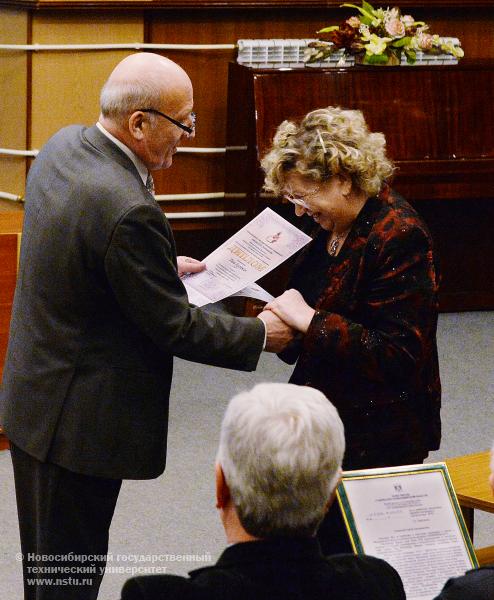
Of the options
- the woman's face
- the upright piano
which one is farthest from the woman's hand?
the upright piano

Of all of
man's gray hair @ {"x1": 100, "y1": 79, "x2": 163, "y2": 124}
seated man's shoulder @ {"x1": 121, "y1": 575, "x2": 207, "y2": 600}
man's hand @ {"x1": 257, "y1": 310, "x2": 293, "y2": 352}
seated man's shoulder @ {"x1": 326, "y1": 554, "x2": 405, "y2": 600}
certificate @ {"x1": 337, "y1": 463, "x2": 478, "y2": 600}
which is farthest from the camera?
man's hand @ {"x1": 257, "y1": 310, "x2": 293, "y2": 352}

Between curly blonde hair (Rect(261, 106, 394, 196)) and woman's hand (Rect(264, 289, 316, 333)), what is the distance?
30cm

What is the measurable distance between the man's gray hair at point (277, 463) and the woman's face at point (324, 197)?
110 centimetres

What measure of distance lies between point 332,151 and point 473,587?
4.02 feet

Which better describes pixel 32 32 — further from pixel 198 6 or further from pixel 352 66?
pixel 352 66

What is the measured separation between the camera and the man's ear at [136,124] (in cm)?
257

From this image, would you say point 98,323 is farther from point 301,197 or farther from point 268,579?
point 268,579

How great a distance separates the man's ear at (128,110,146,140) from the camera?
2.57 meters

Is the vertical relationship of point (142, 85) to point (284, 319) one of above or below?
above

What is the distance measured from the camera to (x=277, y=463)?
1698 millimetres

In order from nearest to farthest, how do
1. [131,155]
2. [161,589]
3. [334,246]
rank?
[161,589]
[131,155]
[334,246]

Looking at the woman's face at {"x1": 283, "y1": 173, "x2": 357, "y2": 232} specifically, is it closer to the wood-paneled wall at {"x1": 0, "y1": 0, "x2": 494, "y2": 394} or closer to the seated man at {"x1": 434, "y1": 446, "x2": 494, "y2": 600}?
the seated man at {"x1": 434, "y1": 446, "x2": 494, "y2": 600}

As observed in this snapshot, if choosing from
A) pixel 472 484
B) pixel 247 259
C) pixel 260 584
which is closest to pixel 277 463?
pixel 260 584

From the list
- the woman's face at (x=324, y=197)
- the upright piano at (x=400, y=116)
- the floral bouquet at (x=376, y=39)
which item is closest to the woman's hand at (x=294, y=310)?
the woman's face at (x=324, y=197)
